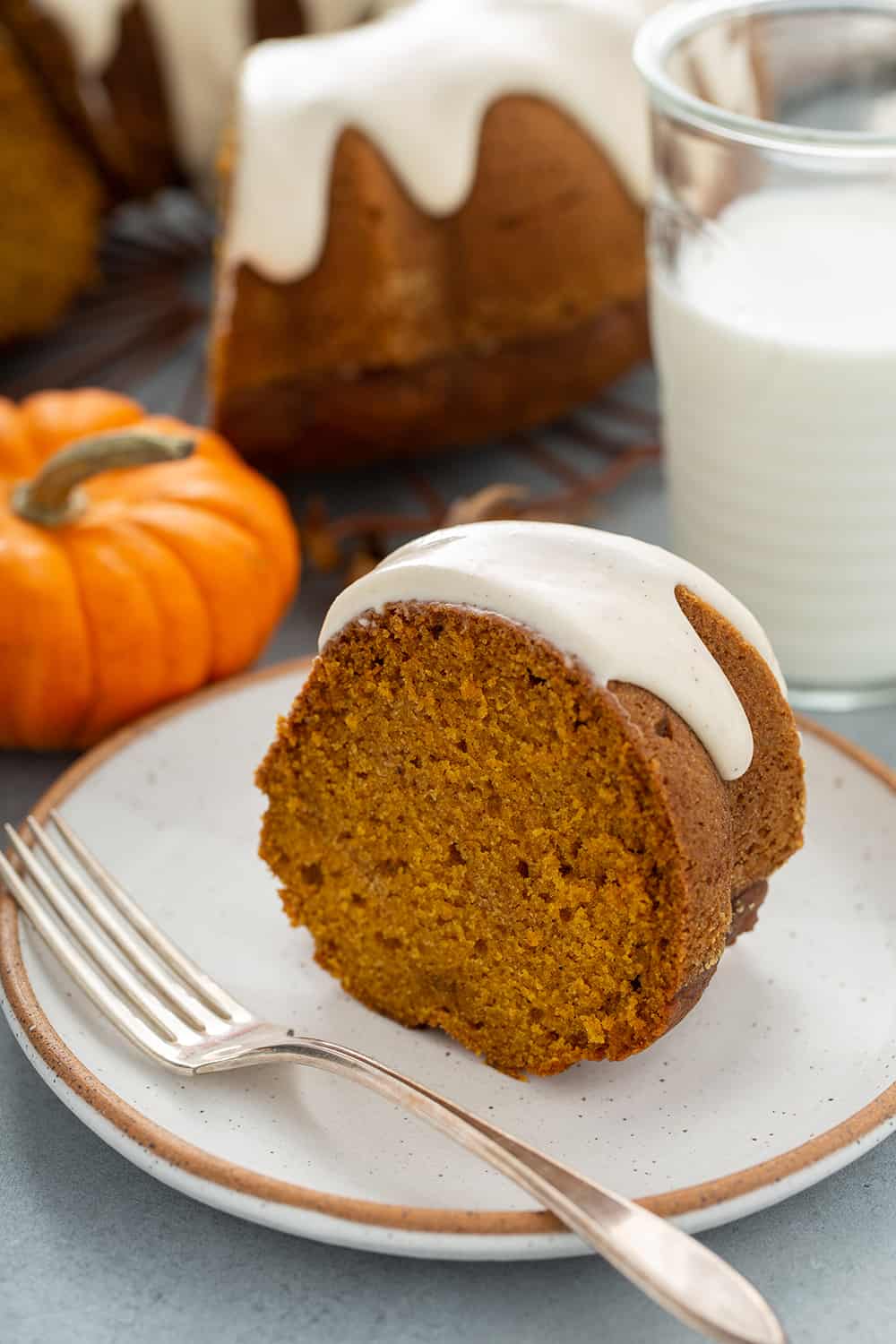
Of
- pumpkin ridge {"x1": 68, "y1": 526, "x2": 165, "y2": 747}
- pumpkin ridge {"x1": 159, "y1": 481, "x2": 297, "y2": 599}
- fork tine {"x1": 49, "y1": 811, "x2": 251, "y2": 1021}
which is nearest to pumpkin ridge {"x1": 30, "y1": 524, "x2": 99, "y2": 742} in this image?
pumpkin ridge {"x1": 68, "y1": 526, "x2": 165, "y2": 747}

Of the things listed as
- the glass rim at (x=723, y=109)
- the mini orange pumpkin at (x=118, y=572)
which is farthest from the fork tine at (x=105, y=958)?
the glass rim at (x=723, y=109)

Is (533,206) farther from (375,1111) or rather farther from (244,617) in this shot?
(375,1111)

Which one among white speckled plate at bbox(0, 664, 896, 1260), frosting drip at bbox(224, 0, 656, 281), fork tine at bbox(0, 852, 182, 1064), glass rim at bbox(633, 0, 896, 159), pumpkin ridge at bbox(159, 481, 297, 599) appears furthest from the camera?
frosting drip at bbox(224, 0, 656, 281)

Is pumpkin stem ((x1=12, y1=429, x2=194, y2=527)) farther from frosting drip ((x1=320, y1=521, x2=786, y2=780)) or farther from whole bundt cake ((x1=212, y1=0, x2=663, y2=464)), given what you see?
frosting drip ((x1=320, y1=521, x2=786, y2=780))

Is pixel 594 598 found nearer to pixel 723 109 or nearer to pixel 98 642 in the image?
pixel 98 642

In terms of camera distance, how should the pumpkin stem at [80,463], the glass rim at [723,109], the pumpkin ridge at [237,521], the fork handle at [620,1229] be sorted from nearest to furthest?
1. the fork handle at [620,1229]
2. the glass rim at [723,109]
3. the pumpkin stem at [80,463]
4. the pumpkin ridge at [237,521]

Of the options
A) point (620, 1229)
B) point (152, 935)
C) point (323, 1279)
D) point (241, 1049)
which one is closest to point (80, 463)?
point (152, 935)

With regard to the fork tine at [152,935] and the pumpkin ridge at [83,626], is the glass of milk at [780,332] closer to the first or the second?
the pumpkin ridge at [83,626]
